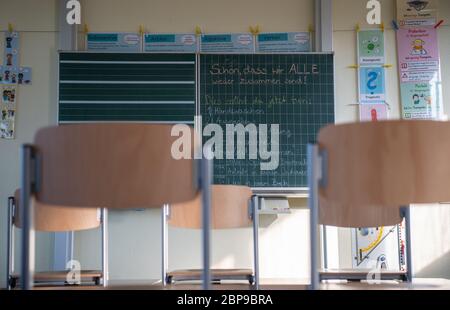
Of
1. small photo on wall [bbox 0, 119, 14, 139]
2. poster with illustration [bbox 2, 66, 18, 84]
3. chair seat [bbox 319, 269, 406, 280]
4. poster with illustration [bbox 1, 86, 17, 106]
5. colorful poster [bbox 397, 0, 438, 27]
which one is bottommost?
chair seat [bbox 319, 269, 406, 280]

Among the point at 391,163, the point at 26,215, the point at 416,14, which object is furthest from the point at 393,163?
the point at 416,14

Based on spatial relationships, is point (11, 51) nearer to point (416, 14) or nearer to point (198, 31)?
point (198, 31)

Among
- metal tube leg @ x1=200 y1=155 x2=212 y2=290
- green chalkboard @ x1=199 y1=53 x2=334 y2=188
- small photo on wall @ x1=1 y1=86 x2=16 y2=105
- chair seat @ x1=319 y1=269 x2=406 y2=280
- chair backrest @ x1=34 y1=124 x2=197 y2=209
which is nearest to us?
chair backrest @ x1=34 y1=124 x2=197 y2=209

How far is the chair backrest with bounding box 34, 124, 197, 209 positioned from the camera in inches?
58.7

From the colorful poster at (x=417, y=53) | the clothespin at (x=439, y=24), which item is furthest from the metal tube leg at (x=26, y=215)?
the clothespin at (x=439, y=24)

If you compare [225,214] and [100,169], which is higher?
[100,169]

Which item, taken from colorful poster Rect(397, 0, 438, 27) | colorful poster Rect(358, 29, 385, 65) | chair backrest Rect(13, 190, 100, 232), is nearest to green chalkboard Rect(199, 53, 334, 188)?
colorful poster Rect(358, 29, 385, 65)

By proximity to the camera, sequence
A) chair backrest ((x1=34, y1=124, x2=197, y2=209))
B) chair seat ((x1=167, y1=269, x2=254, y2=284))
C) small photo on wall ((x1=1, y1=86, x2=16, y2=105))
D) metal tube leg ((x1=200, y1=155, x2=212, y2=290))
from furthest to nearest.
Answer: small photo on wall ((x1=1, y1=86, x2=16, y2=105)) → chair seat ((x1=167, y1=269, x2=254, y2=284)) → metal tube leg ((x1=200, y1=155, x2=212, y2=290)) → chair backrest ((x1=34, y1=124, x2=197, y2=209))

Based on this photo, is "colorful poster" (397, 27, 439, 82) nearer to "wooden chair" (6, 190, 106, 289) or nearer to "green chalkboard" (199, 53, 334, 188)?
"green chalkboard" (199, 53, 334, 188)

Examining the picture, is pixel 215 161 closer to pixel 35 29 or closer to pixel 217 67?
pixel 217 67

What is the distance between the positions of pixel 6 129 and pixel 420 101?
3.55 m

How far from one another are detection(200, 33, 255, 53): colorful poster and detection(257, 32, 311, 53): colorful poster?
0.32ft

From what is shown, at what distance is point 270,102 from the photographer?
415cm

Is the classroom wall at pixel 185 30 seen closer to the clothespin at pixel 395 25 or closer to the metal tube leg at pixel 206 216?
the clothespin at pixel 395 25
